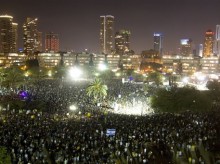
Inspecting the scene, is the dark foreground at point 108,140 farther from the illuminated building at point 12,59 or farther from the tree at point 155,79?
the illuminated building at point 12,59

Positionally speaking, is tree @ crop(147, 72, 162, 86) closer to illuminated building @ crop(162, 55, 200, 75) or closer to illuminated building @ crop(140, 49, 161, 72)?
illuminated building @ crop(140, 49, 161, 72)

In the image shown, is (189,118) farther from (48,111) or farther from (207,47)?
(207,47)

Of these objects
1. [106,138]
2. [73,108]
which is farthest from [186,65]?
[106,138]

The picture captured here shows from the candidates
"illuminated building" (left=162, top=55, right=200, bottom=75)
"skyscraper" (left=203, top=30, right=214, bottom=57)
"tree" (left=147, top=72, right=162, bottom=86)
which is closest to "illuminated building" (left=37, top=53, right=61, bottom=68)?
"illuminated building" (left=162, top=55, right=200, bottom=75)

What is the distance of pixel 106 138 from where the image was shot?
2262 centimetres

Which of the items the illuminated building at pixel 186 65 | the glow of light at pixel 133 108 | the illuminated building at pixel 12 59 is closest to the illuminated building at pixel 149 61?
the illuminated building at pixel 186 65

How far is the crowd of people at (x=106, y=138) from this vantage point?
19781mm

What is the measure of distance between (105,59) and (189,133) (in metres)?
112

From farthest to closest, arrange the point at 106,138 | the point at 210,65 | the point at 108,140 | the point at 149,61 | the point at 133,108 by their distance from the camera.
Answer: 1. the point at 149,61
2. the point at 210,65
3. the point at 133,108
4. the point at 106,138
5. the point at 108,140

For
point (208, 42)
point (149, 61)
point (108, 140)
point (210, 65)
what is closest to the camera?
point (108, 140)

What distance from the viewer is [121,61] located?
140250 millimetres

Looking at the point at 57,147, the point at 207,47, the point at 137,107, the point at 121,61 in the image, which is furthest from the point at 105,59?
the point at 57,147

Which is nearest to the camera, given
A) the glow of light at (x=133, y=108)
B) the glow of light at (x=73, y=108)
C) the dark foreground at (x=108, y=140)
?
the dark foreground at (x=108, y=140)

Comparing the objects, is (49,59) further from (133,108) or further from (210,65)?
(133,108)
